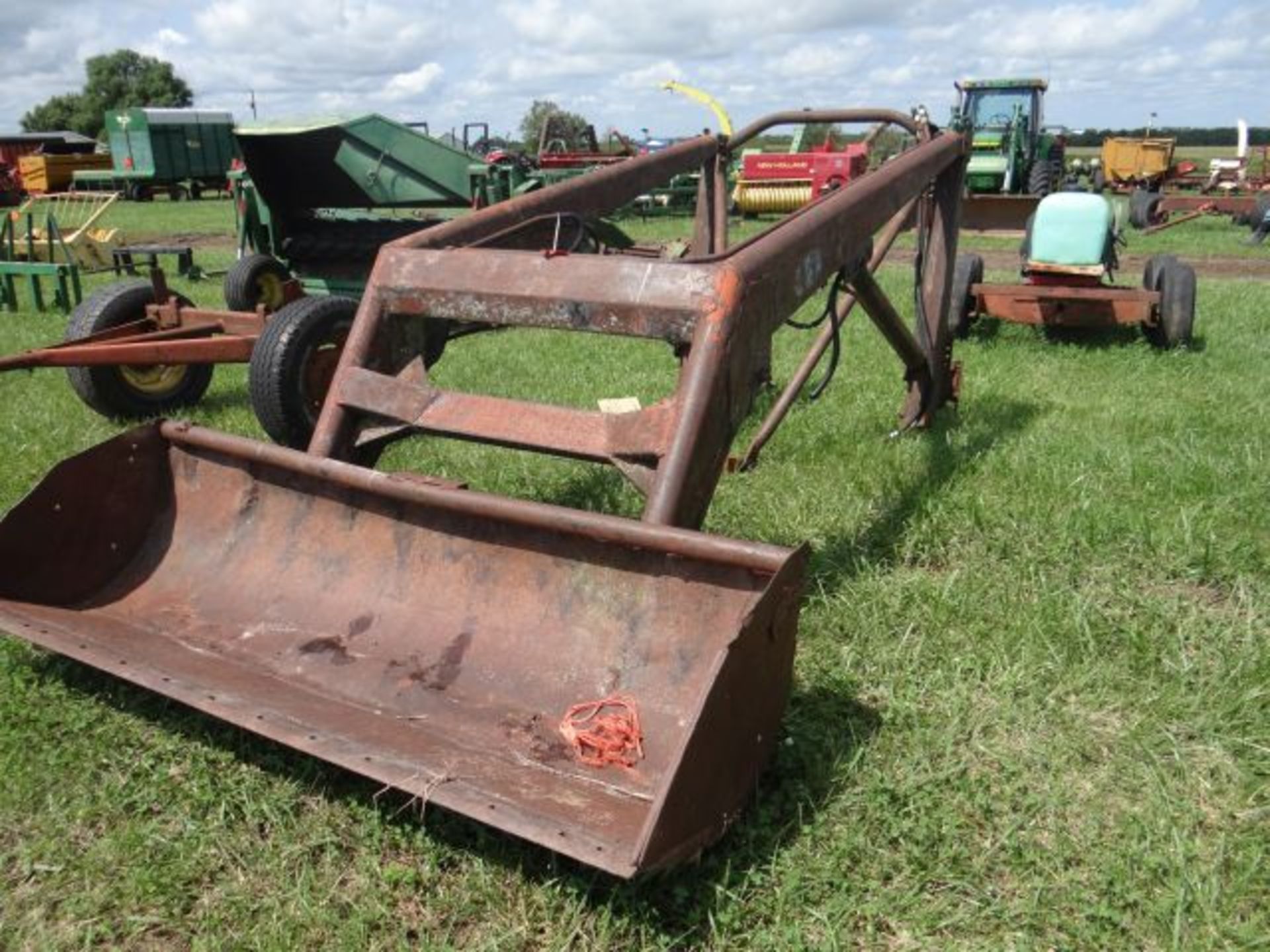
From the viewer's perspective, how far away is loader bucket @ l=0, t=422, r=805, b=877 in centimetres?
209

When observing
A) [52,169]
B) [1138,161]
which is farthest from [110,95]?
[1138,161]

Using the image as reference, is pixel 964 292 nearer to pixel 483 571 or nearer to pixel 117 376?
pixel 117 376

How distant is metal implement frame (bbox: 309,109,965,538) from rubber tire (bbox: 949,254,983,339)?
11.7ft

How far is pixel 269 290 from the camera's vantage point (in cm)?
786

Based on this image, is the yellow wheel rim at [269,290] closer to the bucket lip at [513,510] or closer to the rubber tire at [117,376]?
the rubber tire at [117,376]

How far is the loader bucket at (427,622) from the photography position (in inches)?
82.4

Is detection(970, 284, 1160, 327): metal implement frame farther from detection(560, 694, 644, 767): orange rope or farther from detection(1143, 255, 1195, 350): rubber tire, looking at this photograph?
detection(560, 694, 644, 767): orange rope

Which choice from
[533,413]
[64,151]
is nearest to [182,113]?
[64,151]

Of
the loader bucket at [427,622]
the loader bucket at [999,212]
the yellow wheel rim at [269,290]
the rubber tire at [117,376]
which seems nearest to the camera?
the loader bucket at [427,622]

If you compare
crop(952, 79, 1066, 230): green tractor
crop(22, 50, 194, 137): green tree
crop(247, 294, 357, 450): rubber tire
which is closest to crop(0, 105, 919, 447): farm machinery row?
crop(247, 294, 357, 450): rubber tire

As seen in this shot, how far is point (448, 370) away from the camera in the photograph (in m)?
6.98

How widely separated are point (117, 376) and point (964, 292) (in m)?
5.32

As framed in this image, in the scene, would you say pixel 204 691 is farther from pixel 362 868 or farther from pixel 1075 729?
pixel 1075 729

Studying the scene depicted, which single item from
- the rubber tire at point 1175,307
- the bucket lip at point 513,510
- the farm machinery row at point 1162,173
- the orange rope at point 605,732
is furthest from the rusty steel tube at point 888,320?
the farm machinery row at point 1162,173
